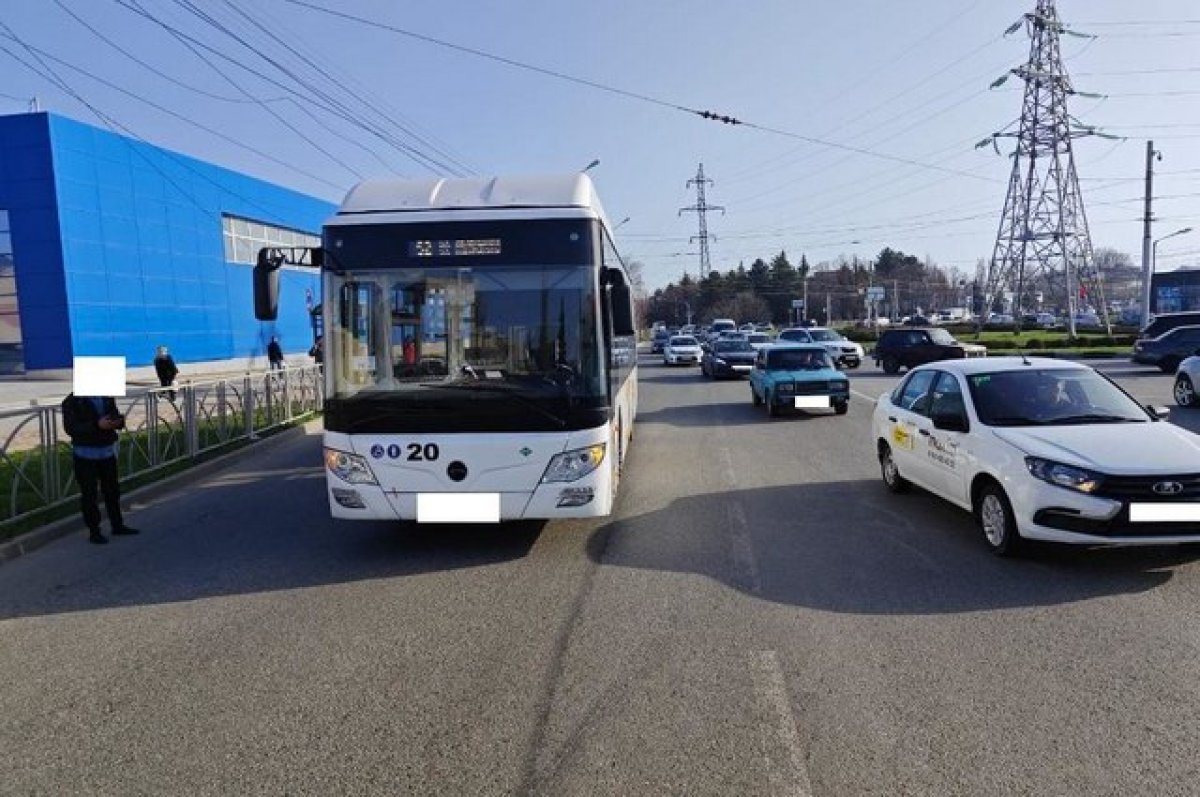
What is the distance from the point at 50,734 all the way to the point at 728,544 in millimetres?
4742

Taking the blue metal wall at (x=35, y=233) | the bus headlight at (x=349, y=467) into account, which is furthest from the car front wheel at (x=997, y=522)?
the blue metal wall at (x=35, y=233)

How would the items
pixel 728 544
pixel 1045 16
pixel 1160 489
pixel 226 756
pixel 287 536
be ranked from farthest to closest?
pixel 1045 16, pixel 287 536, pixel 728 544, pixel 1160 489, pixel 226 756

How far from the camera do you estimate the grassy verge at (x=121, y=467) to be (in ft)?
27.0

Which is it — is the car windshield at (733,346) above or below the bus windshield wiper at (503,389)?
below

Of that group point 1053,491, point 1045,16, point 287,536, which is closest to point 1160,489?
point 1053,491

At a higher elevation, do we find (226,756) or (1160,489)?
(1160,489)

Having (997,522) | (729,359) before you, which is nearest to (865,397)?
(729,359)

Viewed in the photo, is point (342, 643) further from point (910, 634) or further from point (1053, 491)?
point (1053, 491)

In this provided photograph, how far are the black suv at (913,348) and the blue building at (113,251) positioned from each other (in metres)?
20.4

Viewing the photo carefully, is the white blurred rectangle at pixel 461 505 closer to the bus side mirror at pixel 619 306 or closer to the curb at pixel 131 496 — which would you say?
the bus side mirror at pixel 619 306

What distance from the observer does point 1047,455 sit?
228 inches

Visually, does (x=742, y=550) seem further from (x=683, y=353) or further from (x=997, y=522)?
(x=683, y=353)

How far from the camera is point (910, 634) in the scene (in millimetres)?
4695

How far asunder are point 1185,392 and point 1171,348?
1211 cm
